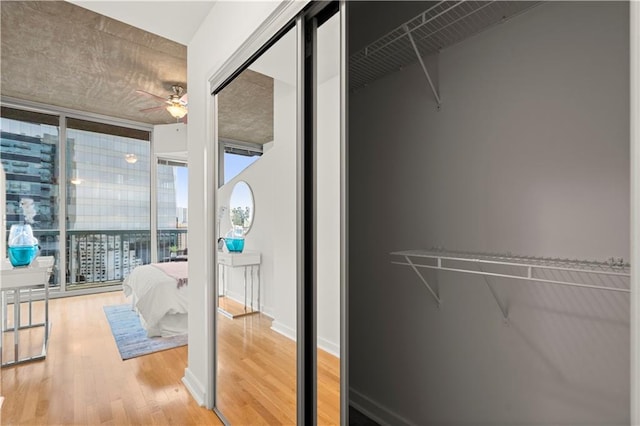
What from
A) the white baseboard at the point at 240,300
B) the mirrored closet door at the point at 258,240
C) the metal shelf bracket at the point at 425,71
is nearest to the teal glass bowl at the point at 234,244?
the mirrored closet door at the point at 258,240

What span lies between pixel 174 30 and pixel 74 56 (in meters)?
1.78

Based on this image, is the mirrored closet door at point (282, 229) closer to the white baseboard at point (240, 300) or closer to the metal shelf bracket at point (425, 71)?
the white baseboard at point (240, 300)

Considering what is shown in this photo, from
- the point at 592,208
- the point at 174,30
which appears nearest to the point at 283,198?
the point at 592,208

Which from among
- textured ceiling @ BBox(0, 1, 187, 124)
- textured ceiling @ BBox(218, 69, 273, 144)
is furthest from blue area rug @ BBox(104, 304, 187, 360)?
textured ceiling @ BBox(0, 1, 187, 124)

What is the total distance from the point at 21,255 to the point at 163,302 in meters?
1.21

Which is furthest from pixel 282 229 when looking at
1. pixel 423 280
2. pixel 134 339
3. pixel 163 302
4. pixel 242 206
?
pixel 134 339

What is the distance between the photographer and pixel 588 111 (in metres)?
0.56

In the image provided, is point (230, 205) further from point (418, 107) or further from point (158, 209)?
point (158, 209)

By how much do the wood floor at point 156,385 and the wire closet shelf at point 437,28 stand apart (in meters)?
0.95

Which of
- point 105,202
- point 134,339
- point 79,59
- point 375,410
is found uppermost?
point 79,59

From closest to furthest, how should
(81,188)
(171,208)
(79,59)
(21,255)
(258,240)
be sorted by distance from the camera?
(258,240) → (21,255) → (79,59) → (81,188) → (171,208)

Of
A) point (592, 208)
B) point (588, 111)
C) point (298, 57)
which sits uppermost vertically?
point (298, 57)

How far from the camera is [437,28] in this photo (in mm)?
695

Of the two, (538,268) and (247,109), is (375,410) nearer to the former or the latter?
(538,268)
